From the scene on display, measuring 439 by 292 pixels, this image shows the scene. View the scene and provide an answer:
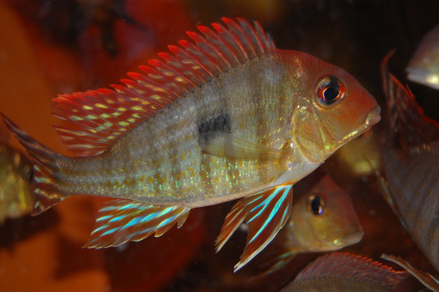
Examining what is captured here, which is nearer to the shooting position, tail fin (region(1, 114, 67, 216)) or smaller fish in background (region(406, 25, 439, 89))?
tail fin (region(1, 114, 67, 216))

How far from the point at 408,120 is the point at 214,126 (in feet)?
4.83

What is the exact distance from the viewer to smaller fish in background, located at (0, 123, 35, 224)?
159 centimetres

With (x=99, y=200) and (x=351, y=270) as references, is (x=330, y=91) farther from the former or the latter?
(x=99, y=200)

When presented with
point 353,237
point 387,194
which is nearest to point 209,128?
point 353,237

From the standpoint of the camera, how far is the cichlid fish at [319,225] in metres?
1.56

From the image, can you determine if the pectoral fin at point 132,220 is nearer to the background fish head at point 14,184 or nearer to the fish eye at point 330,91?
the fish eye at point 330,91

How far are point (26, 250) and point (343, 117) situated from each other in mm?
1980

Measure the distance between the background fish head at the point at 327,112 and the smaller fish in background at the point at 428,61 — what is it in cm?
143

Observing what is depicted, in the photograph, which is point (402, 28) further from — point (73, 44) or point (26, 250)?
point (26, 250)

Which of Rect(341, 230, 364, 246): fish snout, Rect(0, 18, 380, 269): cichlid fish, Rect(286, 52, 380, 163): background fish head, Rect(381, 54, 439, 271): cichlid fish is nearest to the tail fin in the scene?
Rect(0, 18, 380, 269): cichlid fish

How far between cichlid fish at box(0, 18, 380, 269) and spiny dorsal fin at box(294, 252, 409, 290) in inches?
24.9

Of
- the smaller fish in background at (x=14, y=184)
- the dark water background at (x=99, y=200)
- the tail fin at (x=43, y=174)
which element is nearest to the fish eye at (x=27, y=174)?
the smaller fish in background at (x=14, y=184)

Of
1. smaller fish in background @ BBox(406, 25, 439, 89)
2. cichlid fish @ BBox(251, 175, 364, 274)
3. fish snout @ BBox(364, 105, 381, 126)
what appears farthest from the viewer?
smaller fish in background @ BBox(406, 25, 439, 89)

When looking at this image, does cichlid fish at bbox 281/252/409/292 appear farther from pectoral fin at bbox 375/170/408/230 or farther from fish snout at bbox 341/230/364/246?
pectoral fin at bbox 375/170/408/230
